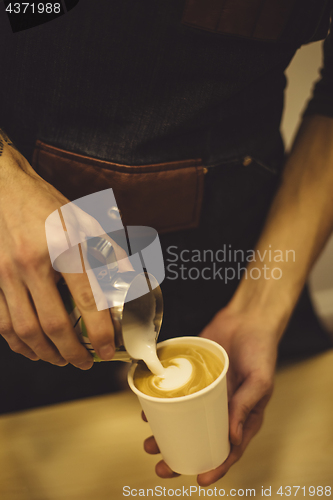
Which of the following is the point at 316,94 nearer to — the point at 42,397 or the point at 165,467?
the point at 165,467

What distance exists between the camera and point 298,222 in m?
0.74

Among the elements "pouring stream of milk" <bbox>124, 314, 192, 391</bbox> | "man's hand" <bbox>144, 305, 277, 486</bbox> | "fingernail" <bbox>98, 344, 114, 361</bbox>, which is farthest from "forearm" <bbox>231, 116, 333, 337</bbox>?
"fingernail" <bbox>98, 344, 114, 361</bbox>

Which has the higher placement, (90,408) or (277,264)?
(277,264)

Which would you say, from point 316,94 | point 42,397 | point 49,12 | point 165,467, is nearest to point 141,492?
point 165,467

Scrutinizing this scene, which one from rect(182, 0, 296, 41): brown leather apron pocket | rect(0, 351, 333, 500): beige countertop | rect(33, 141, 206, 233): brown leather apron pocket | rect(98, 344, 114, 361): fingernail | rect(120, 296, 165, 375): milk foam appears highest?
rect(182, 0, 296, 41): brown leather apron pocket

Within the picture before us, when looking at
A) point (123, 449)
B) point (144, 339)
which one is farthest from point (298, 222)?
point (123, 449)

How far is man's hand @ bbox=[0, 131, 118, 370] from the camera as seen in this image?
1.21 ft

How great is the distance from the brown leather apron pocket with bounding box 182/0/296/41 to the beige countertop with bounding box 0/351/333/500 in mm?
630

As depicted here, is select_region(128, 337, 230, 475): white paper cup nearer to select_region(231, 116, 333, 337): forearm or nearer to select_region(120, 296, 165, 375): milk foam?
select_region(120, 296, 165, 375): milk foam

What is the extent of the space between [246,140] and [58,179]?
37 cm

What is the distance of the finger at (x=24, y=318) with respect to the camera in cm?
39

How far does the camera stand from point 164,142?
23.5 inches

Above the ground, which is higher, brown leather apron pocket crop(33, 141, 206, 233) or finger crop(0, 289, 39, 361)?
brown leather apron pocket crop(33, 141, 206, 233)

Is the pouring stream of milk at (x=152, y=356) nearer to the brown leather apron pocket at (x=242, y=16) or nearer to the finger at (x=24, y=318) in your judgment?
the finger at (x=24, y=318)
